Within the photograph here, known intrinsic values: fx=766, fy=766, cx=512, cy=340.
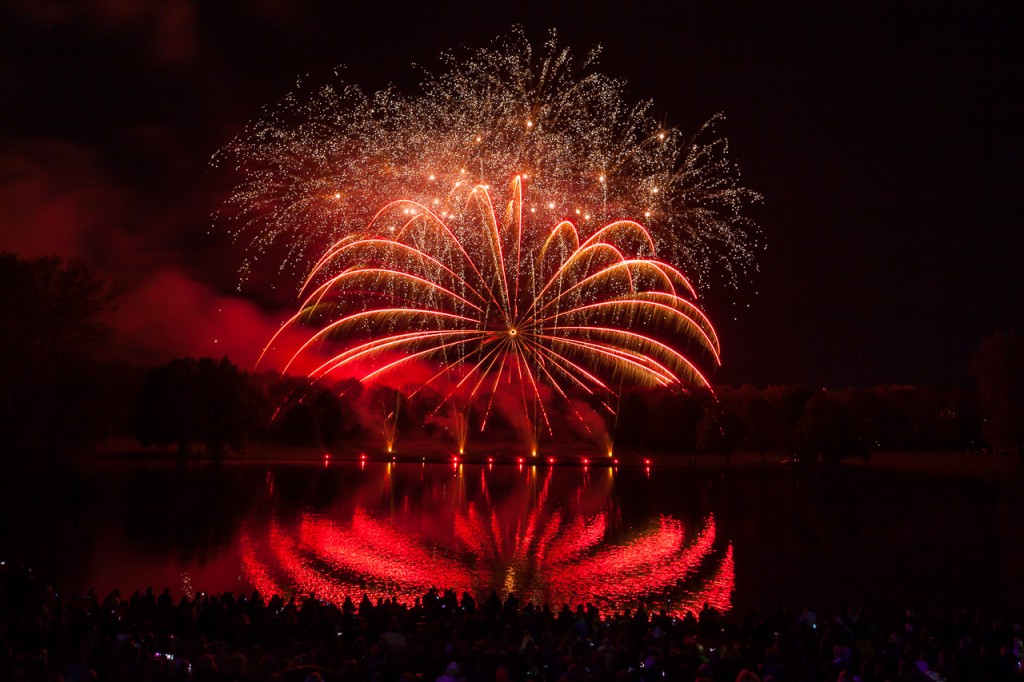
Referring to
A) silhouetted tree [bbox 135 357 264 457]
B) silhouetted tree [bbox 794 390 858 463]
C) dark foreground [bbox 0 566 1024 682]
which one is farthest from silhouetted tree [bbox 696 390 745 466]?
dark foreground [bbox 0 566 1024 682]

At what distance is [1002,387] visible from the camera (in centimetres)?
5950

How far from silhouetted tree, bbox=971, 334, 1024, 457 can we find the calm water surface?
394 inches

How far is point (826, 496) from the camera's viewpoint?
1839 inches

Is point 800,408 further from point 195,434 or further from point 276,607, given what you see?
point 276,607

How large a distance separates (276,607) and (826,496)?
39927mm

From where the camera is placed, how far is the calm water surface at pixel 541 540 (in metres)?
22.1

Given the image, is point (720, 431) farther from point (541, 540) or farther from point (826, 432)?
point (541, 540)

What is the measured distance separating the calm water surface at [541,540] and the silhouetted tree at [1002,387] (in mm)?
10000

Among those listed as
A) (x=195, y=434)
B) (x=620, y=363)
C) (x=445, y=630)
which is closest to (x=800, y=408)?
(x=620, y=363)

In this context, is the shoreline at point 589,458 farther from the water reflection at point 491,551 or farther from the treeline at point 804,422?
the water reflection at point 491,551

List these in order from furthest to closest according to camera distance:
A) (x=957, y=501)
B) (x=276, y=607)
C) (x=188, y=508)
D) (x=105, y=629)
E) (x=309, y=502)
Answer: (x=957, y=501), (x=309, y=502), (x=188, y=508), (x=276, y=607), (x=105, y=629)

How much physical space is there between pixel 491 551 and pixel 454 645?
52.8ft

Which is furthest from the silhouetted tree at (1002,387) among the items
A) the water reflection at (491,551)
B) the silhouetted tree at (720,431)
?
the water reflection at (491,551)

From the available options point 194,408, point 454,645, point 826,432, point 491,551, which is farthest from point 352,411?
point 454,645
